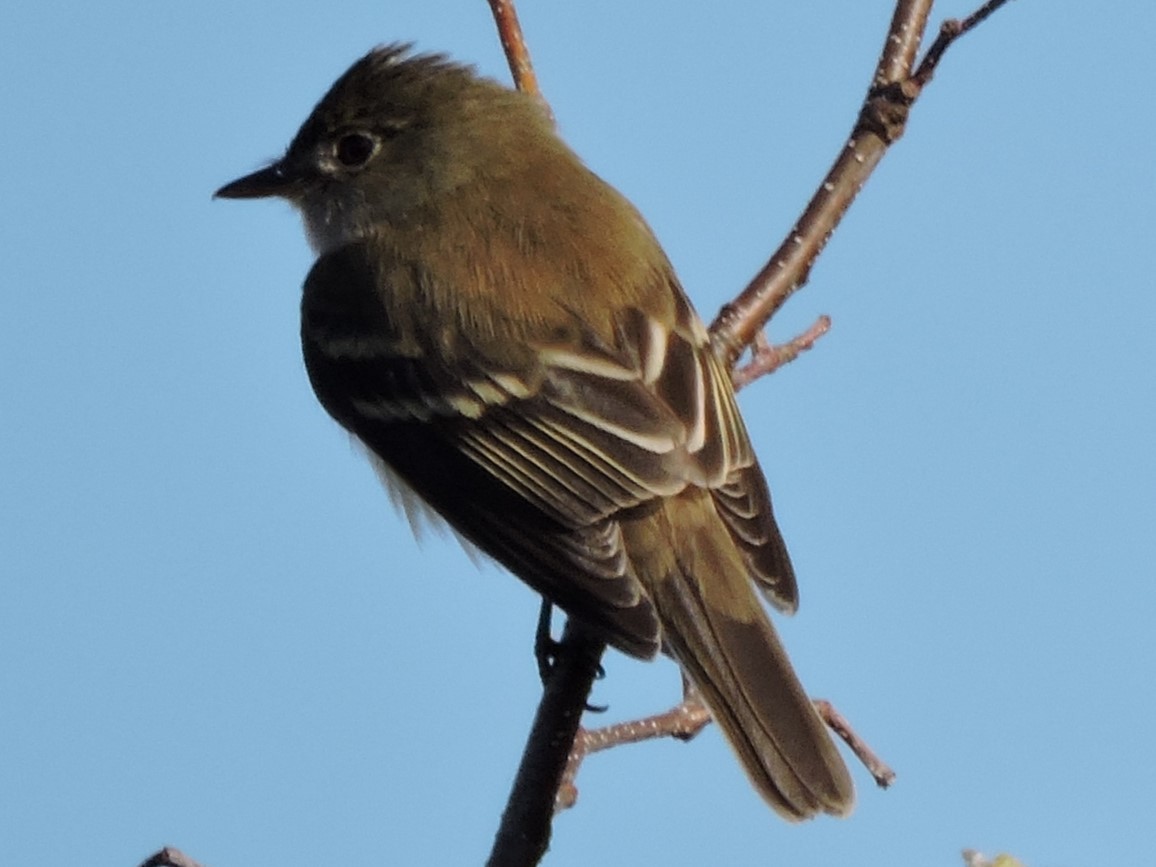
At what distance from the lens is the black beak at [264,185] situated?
570 cm

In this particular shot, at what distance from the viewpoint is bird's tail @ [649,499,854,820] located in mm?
3877

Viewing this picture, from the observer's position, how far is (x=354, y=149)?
5.67 metres

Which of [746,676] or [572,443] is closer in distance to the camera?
[746,676]

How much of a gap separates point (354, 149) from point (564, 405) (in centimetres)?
173

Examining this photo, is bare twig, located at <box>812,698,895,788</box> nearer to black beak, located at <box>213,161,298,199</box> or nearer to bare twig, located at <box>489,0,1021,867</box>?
bare twig, located at <box>489,0,1021,867</box>

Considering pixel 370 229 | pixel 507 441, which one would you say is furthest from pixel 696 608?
pixel 370 229

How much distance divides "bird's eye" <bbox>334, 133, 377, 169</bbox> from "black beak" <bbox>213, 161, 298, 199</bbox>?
173 mm

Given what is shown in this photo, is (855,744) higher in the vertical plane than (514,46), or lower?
lower

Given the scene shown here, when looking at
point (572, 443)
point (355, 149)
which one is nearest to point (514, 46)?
point (355, 149)

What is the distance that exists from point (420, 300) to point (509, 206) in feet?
1.59

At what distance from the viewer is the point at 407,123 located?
5.67 m

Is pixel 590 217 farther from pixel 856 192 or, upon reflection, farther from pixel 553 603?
pixel 553 603

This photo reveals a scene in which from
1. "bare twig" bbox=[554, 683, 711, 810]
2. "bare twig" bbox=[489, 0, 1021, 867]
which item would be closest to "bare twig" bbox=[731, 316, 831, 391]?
"bare twig" bbox=[489, 0, 1021, 867]

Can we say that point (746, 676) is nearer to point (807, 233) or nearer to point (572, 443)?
point (572, 443)
